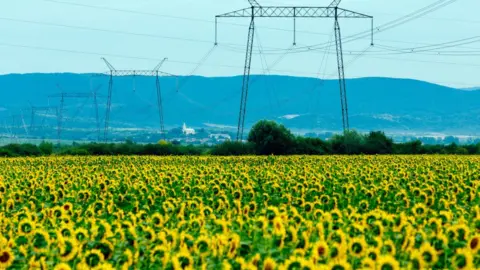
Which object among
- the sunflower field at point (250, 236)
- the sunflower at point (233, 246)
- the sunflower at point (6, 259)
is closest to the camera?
the sunflower field at point (250, 236)

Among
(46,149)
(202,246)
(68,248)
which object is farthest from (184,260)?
(46,149)

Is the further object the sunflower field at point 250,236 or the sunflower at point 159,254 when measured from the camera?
the sunflower at point 159,254

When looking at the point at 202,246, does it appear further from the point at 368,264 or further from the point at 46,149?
the point at 46,149

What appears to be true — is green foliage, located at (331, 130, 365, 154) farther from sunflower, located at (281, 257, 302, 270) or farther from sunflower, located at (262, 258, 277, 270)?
sunflower, located at (281, 257, 302, 270)

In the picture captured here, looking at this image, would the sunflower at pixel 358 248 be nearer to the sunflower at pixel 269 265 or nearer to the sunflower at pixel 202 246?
the sunflower at pixel 269 265

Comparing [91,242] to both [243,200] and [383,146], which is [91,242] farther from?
[383,146]

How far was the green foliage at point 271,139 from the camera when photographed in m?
55.9

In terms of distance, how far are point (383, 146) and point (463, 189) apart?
3695 centimetres

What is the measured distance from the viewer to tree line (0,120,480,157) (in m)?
55.9

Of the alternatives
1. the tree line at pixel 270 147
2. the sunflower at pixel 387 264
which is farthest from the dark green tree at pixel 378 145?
the sunflower at pixel 387 264

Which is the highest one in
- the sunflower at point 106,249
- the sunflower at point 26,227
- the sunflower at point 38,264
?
the sunflower at point 26,227

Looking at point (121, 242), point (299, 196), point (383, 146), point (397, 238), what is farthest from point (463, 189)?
point (383, 146)

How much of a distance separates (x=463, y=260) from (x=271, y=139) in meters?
46.6

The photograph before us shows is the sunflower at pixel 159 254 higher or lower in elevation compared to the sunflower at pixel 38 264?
higher
